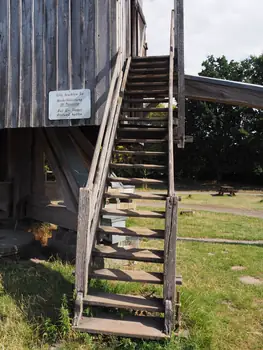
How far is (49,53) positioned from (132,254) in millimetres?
3830

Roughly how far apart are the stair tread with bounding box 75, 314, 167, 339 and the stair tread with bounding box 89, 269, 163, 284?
377 millimetres

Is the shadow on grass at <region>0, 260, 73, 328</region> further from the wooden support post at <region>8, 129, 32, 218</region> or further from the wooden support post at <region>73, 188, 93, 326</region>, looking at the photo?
the wooden support post at <region>8, 129, 32, 218</region>

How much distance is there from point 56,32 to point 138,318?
15.4ft

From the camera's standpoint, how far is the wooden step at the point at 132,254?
408 cm

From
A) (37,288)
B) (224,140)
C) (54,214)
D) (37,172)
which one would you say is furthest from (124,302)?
(224,140)

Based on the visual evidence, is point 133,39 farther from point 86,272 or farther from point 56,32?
point 86,272

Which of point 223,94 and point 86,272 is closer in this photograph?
point 86,272

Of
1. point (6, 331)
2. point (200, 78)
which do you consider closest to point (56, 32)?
point (200, 78)

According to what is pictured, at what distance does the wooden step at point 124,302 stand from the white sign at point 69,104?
3106mm

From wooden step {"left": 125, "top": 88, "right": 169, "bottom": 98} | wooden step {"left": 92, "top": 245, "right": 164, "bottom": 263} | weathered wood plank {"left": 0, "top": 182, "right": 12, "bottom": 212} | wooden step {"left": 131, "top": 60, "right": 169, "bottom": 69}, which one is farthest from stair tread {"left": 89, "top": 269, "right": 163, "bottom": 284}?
wooden step {"left": 131, "top": 60, "right": 169, "bottom": 69}

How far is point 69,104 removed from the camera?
19.8ft

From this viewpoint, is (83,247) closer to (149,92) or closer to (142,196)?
(142,196)

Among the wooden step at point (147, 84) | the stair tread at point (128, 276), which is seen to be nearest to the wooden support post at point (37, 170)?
the wooden step at point (147, 84)

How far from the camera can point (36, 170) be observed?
8.13 m
